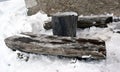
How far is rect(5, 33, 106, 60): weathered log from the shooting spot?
3.61m

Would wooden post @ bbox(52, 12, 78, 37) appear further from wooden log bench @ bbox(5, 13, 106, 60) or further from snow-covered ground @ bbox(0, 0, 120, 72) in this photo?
snow-covered ground @ bbox(0, 0, 120, 72)

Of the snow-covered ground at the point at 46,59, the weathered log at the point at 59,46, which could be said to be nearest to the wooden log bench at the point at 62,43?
the weathered log at the point at 59,46

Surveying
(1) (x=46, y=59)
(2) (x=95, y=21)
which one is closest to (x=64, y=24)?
(1) (x=46, y=59)

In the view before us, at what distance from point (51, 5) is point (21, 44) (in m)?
2.11

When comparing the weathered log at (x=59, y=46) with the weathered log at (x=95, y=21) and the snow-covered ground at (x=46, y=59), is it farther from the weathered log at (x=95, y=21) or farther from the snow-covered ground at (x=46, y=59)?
the weathered log at (x=95, y=21)

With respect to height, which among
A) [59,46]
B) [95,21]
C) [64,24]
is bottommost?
[59,46]

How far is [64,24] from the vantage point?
4.32 metres

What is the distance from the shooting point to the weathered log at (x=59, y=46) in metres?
3.61

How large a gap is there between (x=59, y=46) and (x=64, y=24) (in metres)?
0.64

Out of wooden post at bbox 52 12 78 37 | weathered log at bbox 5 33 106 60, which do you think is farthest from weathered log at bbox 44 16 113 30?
weathered log at bbox 5 33 106 60

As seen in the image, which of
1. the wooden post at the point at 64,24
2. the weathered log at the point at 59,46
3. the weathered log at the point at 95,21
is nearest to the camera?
the weathered log at the point at 59,46

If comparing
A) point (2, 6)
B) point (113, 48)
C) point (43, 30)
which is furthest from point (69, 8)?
point (2, 6)

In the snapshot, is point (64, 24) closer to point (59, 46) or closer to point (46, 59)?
point (59, 46)

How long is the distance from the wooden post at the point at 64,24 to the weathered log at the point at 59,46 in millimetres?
272
